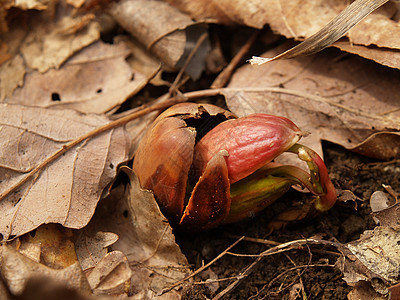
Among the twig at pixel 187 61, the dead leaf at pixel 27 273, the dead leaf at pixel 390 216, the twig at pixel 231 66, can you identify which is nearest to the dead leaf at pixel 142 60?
the twig at pixel 187 61

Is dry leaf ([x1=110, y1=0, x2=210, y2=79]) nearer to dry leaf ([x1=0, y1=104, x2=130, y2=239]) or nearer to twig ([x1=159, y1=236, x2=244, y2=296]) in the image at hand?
dry leaf ([x1=0, y1=104, x2=130, y2=239])

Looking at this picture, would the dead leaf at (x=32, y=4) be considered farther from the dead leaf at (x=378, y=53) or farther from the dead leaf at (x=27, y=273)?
the dead leaf at (x=378, y=53)

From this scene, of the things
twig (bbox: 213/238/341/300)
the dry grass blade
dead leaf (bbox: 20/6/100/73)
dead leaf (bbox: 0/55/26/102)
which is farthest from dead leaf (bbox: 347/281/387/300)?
dead leaf (bbox: 0/55/26/102)

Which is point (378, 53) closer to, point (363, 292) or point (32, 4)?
point (363, 292)

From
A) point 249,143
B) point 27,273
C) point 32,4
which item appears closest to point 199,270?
point 249,143

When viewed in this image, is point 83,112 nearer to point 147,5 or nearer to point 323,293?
point 147,5

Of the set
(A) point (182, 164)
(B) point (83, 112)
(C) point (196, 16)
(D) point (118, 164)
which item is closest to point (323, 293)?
(A) point (182, 164)
